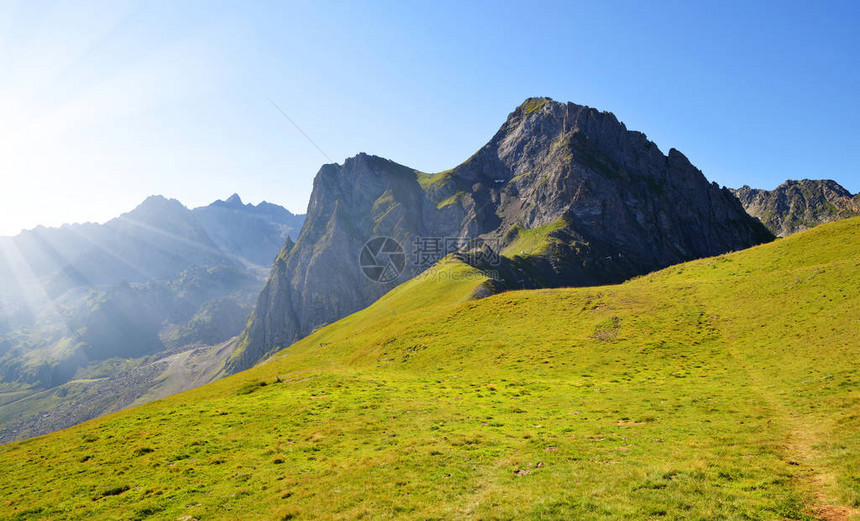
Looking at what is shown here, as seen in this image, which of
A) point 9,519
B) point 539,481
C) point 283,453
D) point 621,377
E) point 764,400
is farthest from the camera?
point 621,377

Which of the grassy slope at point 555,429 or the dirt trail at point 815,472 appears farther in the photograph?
the grassy slope at point 555,429

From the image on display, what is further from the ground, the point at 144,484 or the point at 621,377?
the point at 144,484

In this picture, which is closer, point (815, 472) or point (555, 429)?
point (815, 472)

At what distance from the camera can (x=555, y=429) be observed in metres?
25.1

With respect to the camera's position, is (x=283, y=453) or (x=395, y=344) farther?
(x=395, y=344)

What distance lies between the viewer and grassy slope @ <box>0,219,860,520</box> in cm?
1605

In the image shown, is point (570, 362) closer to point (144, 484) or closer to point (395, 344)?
point (395, 344)

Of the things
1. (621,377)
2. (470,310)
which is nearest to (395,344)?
(470,310)

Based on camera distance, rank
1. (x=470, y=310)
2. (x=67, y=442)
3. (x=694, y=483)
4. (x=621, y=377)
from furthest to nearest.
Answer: (x=470, y=310) → (x=621, y=377) → (x=67, y=442) → (x=694, y=483)

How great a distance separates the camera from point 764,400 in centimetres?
2695

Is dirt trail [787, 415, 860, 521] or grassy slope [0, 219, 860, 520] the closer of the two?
dirt trail [787, 415, 860, 521]

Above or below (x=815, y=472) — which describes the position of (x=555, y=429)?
below

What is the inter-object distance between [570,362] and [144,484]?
39.0 m

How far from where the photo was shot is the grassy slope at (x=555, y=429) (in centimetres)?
1605
